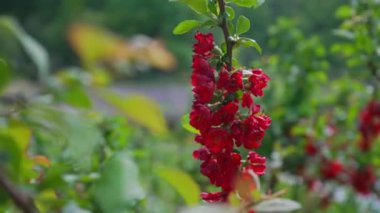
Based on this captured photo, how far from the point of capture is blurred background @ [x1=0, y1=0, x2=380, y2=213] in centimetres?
50

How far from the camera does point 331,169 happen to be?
2.38 meters

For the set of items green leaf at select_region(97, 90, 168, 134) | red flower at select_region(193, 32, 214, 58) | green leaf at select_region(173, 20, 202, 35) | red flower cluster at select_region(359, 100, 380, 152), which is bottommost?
green leaf at select_region(97, 90, 168, 134)

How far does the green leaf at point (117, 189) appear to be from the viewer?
0.65 m

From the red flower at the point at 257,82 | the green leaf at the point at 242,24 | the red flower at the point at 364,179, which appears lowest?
the red flower at the point at 257,82

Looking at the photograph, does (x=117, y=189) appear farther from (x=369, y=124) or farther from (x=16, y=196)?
(x=369, y=124)

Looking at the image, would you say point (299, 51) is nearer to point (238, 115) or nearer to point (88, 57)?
point (238, 115)

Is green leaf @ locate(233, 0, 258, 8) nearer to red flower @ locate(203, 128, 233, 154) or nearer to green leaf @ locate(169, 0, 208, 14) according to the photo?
green leaf @ locate(169, 0, 208, 14)

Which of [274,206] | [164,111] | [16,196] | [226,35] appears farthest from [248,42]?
[164,111]

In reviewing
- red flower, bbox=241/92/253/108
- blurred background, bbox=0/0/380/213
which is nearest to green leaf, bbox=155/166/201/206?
blurred background, bbox=0/0/380/213

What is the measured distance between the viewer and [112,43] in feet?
1.59

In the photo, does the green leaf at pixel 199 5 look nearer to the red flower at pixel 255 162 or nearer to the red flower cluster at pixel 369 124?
the red flower at pixel 255 162

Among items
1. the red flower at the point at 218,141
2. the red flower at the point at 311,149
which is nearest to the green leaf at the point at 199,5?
the red flower at the point at 218,141

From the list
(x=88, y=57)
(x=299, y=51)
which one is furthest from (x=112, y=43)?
(x=299, y=51)

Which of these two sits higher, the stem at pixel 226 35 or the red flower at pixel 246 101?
the stem at pixel 226 35
